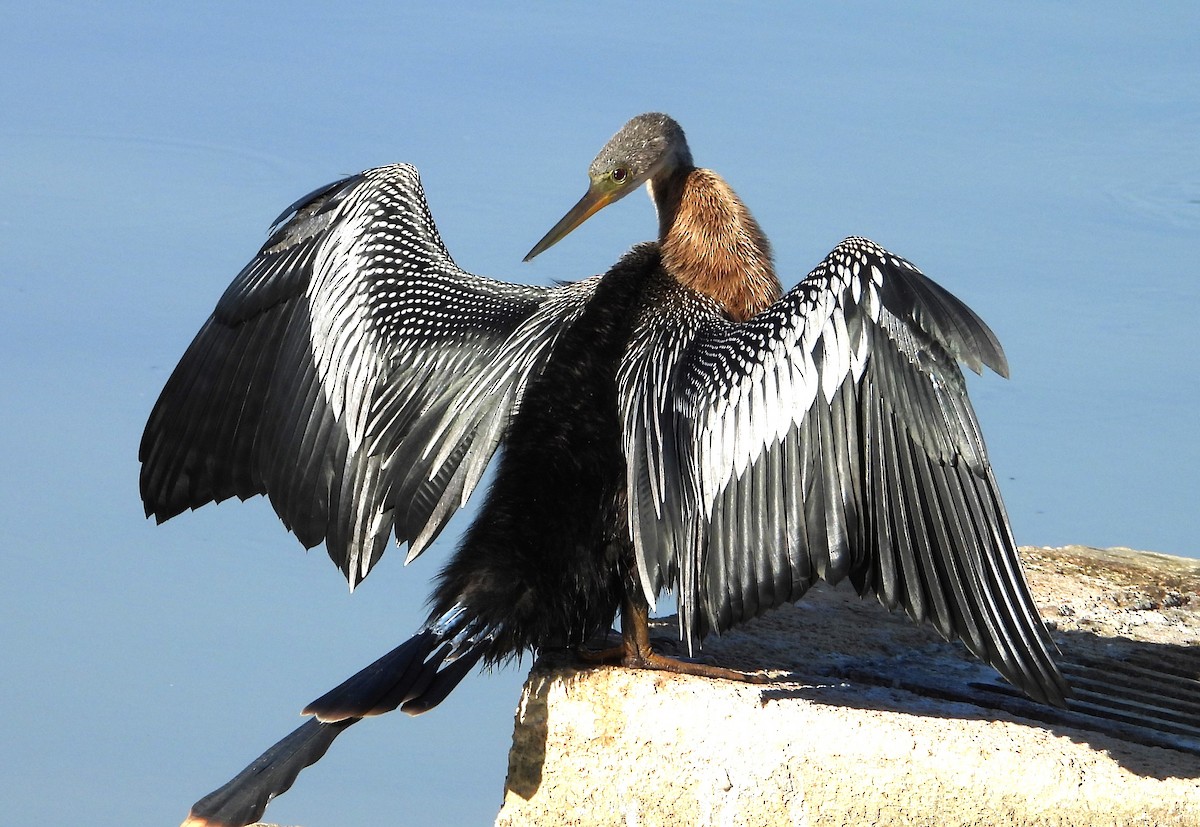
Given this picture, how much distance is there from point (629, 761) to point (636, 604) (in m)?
0.49

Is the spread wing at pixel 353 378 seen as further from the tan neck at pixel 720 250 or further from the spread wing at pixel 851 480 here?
the spread wing at pixel 851 480

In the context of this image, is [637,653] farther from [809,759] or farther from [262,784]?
[262,784]

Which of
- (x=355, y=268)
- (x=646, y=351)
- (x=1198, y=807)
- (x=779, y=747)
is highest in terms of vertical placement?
(x=355, y=268)

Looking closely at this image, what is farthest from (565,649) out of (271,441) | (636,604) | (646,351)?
(271,441)

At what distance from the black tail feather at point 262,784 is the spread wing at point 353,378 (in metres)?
0.55

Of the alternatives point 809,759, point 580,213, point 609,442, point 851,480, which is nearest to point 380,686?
point 609,442

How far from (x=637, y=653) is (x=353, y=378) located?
4.43ft

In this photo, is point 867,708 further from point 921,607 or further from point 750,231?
point 750,231

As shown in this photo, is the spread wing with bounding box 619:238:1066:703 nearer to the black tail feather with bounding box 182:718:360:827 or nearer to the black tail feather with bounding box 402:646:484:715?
the black tail feather with bounding box 402:646:484:715

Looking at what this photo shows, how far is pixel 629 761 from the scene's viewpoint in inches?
172

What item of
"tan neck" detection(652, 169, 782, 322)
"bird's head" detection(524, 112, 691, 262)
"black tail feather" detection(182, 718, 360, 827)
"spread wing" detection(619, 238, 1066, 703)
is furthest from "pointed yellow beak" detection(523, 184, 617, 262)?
"black tail feather" detection(182, 718, 360, 827)

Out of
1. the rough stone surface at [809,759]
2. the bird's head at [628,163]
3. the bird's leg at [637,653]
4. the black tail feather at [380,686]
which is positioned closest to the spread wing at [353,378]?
the black tail feather at [380,686]

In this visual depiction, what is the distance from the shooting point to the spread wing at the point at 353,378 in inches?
184

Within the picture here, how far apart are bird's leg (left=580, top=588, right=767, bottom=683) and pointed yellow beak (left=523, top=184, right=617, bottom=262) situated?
1.65 metres
